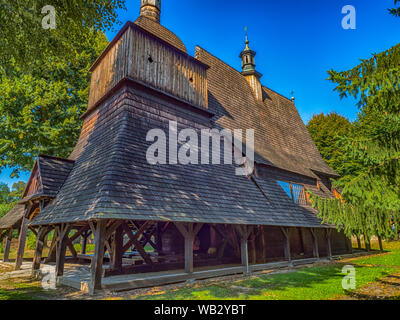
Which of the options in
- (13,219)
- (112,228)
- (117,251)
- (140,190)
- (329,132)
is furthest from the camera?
(329,132)

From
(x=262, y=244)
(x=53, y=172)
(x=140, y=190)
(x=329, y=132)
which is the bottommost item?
(x=262, y=244)

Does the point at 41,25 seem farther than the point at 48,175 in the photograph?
No

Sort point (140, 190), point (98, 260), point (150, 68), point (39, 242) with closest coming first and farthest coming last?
point (98, 260)
point (140, 190)
point (39, 242)
point (150, 68)

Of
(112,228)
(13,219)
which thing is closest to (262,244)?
(112,228)

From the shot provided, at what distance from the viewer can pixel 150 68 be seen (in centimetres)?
1067

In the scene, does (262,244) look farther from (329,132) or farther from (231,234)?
(329,132)

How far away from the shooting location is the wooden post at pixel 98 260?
6.18m

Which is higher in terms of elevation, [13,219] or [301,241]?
[13,219]

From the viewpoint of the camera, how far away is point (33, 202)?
35.6ft

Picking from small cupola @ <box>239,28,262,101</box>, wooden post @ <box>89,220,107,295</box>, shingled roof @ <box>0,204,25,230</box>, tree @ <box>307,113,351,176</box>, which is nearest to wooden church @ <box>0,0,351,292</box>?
wooden post @ <box>89,220,107,295</box>

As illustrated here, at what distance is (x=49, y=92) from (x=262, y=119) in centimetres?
1518

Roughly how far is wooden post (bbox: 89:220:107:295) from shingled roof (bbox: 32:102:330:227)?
56 cm
